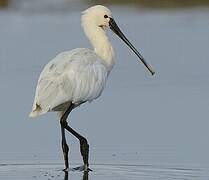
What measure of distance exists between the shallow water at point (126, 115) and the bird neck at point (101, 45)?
99 cm

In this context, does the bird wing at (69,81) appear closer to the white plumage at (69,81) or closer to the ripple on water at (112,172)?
the white plumage at (69,81)

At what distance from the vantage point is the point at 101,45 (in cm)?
1322

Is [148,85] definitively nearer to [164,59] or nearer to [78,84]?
[164,59]

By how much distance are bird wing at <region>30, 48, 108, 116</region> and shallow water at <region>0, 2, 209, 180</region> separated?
715 millimetres

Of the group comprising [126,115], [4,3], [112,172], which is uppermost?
[4,3]

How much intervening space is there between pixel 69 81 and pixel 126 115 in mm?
2804

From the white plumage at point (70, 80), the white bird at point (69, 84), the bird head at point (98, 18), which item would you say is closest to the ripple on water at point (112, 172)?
the white bird at point (69, 84)

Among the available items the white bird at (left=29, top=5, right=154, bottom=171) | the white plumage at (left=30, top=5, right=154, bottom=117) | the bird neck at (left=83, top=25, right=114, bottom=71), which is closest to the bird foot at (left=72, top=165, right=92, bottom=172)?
the white bird at (left=29, top=5, right=154, bottom=171)

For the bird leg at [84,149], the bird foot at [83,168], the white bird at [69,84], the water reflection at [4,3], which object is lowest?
the bird foot at [83,168]

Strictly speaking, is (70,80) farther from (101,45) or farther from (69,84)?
(101,45)

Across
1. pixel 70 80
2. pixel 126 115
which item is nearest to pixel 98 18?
pixel 70 80

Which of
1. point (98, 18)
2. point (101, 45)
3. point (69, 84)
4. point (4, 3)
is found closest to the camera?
point (69, 84)

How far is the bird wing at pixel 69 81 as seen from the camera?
12.2 m

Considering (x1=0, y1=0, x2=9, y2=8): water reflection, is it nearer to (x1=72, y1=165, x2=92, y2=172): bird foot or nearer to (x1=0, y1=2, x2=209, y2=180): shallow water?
(x1=0, y1=2, x2=209, y2=180): shallow water
